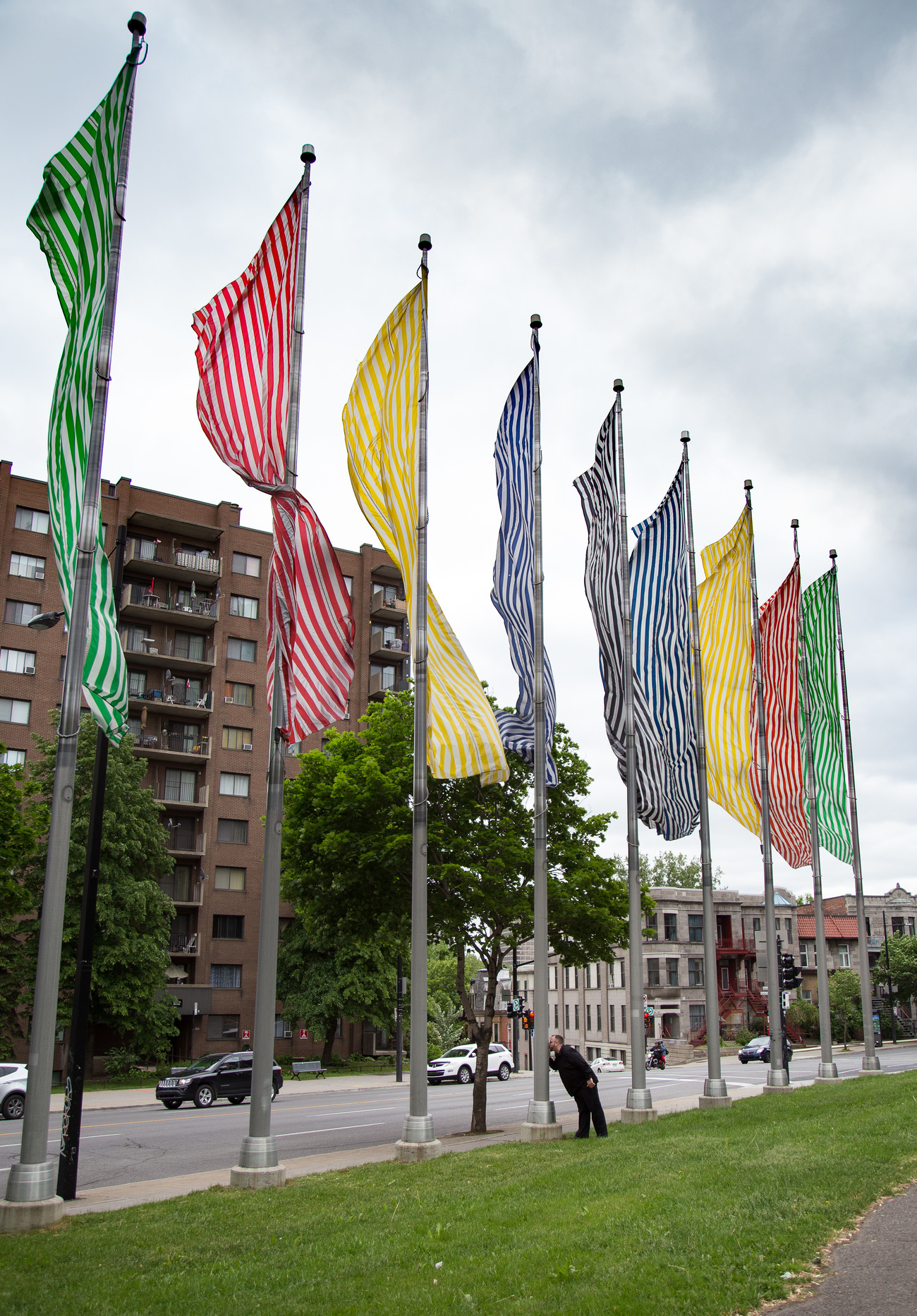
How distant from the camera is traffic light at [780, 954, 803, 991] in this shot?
26578mm

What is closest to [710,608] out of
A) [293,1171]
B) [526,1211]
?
[293,1171]

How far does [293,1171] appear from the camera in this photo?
14656 millimetres

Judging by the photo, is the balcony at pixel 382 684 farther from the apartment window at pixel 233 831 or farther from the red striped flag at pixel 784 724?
the red striped flag at pixel 784 724

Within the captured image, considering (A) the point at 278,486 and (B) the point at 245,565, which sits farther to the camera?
(B) the point at 245,565

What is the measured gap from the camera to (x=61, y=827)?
10.7 metres

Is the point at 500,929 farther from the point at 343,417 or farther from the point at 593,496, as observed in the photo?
the point at 343,417

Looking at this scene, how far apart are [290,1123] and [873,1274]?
2029 centimetres

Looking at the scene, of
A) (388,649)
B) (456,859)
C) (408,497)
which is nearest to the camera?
(408,497)

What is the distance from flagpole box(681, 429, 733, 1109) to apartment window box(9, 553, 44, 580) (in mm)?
35637

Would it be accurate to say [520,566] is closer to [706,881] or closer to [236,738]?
[706,881]

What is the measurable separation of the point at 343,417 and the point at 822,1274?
482 inches

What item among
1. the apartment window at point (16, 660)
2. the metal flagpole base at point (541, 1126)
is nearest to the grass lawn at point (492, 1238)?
the metal flagpole base at point (541, 1126)

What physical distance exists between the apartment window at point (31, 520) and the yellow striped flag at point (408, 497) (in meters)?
37.8

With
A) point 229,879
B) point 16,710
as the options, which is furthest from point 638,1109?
point 16,710
